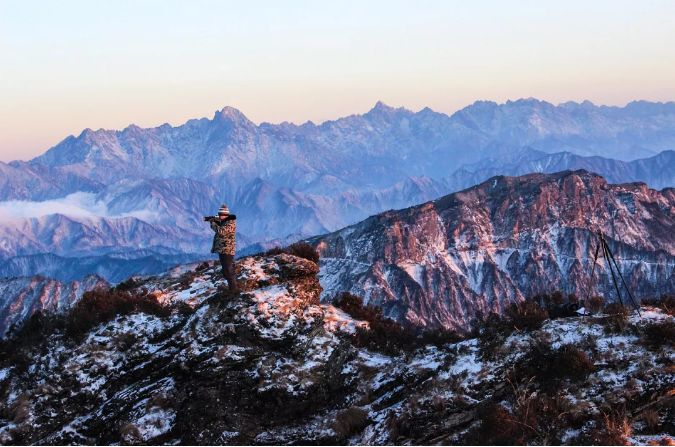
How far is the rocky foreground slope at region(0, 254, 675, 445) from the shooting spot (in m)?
24.4

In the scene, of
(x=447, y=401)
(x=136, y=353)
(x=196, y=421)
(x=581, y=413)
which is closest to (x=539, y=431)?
(x=581, y=413)

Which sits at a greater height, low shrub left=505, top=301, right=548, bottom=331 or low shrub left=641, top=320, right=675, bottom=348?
low shrub left=641, top=320, right=675, bottom=348

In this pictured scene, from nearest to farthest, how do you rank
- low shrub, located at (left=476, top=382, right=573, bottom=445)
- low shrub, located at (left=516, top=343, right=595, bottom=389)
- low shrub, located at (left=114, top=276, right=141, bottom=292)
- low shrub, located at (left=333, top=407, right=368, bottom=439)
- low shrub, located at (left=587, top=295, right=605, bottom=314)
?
low shrub, located at (left=476, top=382, right=573, bottom=445), low shrub, located at (left=516, top=343, right=595, bottom=389), low shrub, located at (left=333, top=407, right=368, bottom=439), low shrub, located at (left=587, top=295, right=605, bottom=314), low shrub, located at (left=114, top=276, right=141, bottom=292)

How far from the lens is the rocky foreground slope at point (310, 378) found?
24391 mm

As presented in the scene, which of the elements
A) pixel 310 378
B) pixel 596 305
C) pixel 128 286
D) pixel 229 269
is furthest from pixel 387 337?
pixel 128 286

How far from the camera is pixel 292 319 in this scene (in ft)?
115

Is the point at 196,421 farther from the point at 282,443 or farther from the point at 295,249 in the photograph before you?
the point at 295,249

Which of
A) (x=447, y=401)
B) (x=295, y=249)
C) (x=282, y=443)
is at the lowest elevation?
(x=282, y=443)

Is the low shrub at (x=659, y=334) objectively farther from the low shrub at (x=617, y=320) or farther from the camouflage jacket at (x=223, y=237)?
the camouflage jacket at (x=223, y=237)

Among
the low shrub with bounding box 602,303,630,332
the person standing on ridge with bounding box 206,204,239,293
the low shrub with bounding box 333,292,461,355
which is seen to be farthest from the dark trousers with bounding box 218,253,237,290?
the low shrub with bounding box 602,303,630,332

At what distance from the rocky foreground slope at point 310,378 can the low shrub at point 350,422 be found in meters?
0.04

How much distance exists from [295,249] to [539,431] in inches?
885

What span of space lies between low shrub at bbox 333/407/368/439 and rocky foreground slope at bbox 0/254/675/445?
4cm

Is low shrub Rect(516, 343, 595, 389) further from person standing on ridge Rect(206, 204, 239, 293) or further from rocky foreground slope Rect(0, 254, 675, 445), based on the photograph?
person standing on ridge Rect(206, 204, 239, 293)
